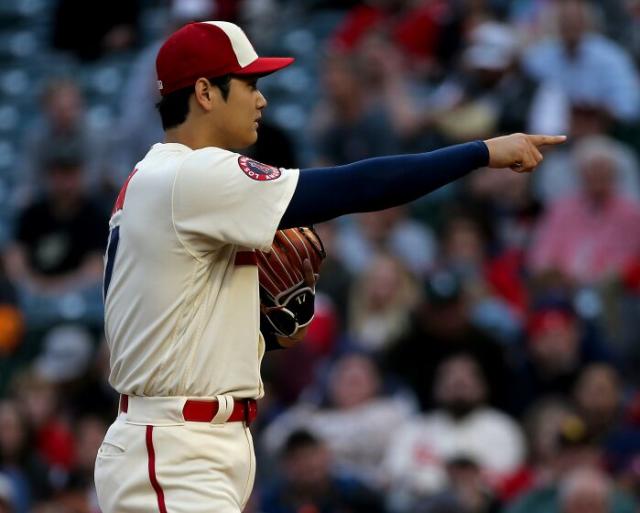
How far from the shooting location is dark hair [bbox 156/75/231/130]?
408 cm

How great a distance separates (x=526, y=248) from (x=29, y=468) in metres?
3.06

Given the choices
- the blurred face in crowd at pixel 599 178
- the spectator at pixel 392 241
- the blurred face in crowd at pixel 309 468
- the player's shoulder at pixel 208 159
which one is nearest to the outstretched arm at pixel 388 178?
the player's shoulder at pixel 208 159

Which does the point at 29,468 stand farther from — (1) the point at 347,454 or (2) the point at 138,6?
(2) the point at 138,6

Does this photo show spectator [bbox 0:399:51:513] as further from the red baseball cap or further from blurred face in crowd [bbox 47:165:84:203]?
the red baseball cap

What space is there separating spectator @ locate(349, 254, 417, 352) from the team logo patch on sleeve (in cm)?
463

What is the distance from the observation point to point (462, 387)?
25.3ft

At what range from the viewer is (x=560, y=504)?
681 centimetres

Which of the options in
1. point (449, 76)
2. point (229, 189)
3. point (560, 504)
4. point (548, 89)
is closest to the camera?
point (229, 189)

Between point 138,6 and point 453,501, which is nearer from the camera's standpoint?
point 453,501

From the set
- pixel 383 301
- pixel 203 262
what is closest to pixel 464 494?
pixel 383 301

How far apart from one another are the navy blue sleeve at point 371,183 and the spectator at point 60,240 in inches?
245

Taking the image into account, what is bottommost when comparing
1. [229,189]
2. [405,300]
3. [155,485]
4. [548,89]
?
[405,300]

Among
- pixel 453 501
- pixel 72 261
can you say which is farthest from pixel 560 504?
pixel 72 261

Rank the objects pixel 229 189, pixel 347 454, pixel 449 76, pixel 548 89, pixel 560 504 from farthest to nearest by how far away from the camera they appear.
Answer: pixel 449 76 → pixel 548 89 → pixel 347 454 → pixel 560 504 → pixel 229 189
